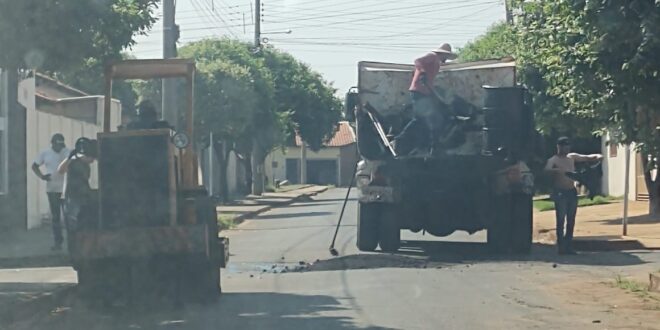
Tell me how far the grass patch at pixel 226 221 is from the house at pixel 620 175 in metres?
10.1

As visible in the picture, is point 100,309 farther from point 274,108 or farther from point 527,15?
point 274,108

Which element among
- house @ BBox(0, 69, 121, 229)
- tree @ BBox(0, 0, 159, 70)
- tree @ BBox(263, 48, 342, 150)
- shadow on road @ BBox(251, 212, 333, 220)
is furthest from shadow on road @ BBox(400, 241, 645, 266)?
tree @ BBox(263, 48, 342, 150)

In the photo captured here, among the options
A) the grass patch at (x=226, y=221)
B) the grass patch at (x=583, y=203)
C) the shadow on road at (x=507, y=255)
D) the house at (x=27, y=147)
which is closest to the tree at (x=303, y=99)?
the grass patch at (x=583, y=203)

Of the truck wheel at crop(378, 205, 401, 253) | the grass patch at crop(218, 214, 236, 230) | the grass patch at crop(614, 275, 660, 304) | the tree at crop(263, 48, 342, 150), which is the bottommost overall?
the grass patch at crop(218, 214, 236, 230)

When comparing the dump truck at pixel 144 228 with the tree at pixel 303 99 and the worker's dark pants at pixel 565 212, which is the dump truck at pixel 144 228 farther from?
the tree at pixel 303 99

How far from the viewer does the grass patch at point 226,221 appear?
1105 inches

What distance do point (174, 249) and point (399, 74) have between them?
8532 mm

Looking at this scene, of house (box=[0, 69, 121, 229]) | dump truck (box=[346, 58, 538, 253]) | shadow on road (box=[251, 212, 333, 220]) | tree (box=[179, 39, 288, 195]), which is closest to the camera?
dump truck (box=[346, 58, 538, 253])

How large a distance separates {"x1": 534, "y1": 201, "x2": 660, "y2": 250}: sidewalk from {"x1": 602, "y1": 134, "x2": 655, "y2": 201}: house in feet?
4.88

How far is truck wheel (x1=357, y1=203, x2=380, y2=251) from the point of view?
18547mm

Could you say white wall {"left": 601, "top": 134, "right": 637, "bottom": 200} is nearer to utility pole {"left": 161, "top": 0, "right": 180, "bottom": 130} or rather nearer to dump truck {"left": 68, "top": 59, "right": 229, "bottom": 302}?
utility pole {"left": 161, "top": 0, "right": 180, "bottom": 130}

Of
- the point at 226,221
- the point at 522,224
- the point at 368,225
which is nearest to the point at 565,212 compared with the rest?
the point at 522,224

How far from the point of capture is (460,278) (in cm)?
1467

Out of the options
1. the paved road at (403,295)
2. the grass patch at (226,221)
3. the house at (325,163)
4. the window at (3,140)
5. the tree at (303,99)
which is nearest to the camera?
the paved road at (403,295)
